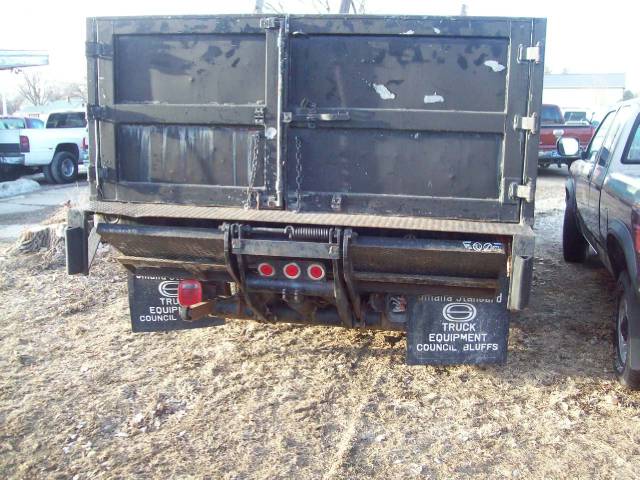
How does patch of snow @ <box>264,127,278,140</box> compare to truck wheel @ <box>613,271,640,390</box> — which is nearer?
patch of snow @ <box>264,127,278,140</box>

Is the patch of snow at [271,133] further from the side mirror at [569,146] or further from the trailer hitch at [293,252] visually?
the side mirror at [569,146]

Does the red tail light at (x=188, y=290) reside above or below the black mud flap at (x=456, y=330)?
above

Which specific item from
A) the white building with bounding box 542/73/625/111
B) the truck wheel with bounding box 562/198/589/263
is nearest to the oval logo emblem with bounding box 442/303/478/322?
the truck wheel with bounding box 562/198/589/263

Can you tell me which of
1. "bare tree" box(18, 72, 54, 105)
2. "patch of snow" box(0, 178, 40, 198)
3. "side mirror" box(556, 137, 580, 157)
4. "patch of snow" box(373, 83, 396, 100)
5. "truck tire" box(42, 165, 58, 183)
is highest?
"bare tree" box(18, 72, 54, 105)

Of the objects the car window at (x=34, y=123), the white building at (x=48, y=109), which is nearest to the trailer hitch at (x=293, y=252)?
the car window at (x=34, y=123)

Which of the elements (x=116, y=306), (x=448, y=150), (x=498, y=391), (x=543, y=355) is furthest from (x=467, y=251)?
(x=116, y=306)

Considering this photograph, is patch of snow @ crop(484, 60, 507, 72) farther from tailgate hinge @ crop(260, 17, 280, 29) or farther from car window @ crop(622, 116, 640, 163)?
car window @ crop(622, 116, 640, 163)

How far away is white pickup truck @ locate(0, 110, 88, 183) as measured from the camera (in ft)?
52.2

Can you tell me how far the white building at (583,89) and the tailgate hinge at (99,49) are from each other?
201ft

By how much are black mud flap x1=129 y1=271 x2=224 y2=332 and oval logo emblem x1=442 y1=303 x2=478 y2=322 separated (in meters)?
1.88

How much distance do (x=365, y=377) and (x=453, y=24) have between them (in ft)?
7.73

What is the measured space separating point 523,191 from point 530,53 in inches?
30.0

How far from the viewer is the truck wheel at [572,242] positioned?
7266mm

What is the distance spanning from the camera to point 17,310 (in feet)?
19.1
